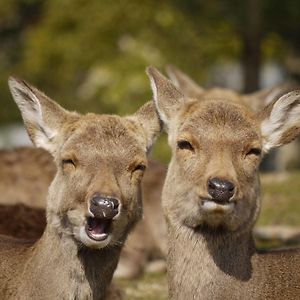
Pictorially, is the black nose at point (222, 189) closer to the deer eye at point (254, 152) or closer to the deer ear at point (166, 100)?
the deer eye at point (254, 152)

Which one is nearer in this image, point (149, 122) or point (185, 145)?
point (185, 145)

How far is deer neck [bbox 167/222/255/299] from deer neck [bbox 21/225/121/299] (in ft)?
1.61

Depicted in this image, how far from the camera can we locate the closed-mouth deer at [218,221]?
8.48 metres

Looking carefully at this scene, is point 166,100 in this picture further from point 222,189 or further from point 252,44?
point 252,44

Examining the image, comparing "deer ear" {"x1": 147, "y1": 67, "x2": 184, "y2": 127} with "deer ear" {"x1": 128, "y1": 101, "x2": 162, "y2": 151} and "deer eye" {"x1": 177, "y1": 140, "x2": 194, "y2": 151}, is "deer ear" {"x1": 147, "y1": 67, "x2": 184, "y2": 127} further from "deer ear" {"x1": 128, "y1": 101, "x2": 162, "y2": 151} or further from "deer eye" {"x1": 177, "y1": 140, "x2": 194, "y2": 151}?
"deer eye" {"x1": 177, "y1": 140, "x2": 194, "y2": 151}

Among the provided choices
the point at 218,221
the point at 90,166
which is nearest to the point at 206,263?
the point at 218,221

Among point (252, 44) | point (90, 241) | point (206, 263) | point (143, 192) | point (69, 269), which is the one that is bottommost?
point (252, 44)

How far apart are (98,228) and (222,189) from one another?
93cm

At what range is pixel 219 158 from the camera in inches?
334

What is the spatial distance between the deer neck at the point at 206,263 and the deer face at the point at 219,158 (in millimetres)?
91

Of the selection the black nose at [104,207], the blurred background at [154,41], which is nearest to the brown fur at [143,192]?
the black nose at [104,207]

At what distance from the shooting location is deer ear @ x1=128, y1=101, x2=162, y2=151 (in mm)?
9344

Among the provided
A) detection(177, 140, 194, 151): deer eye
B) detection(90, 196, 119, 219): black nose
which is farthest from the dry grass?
detection(90, 196, 119, 219): black nose

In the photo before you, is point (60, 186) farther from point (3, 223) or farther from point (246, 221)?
point (3, 223)
